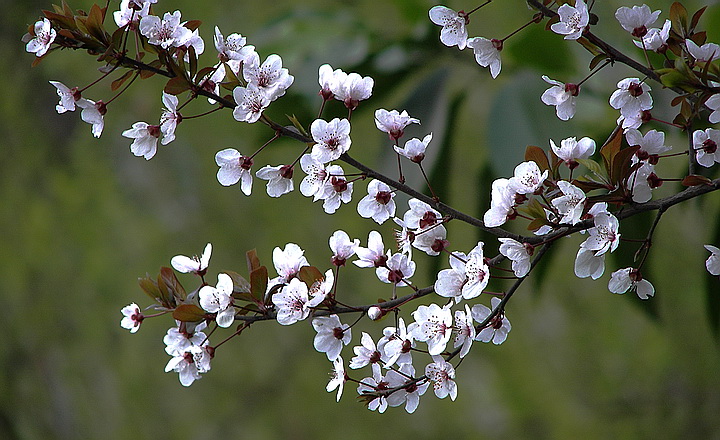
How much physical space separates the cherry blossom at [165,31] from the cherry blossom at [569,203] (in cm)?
19

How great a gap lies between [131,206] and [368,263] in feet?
3.79

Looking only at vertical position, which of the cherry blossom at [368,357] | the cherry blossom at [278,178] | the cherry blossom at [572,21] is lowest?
the cherry blossom at [368,357]

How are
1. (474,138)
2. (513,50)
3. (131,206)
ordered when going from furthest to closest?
1. (131,206)
2. (474,138)
3. (513,50)

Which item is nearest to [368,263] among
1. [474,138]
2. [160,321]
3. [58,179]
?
[474,138]

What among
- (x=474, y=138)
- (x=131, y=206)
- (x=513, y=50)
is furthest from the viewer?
(x=131, y=206)

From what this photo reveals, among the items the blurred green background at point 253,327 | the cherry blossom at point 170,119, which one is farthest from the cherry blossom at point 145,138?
the blurred green background at point 253,327

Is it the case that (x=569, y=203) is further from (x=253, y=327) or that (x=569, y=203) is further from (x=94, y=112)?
(x=253, y=327)

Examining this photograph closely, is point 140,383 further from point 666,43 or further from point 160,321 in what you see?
point 666,43

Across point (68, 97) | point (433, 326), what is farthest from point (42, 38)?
point (433, 326)

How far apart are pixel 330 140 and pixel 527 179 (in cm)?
9

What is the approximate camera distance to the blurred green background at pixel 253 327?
4.03 ft

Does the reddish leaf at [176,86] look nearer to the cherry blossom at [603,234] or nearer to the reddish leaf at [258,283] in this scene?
the reddish leaf at [258,283]

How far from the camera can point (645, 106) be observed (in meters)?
0.37

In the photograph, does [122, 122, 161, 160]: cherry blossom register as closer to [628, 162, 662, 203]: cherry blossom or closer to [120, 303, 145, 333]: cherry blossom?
[120, 303, 145, 333]: cherry blossom
